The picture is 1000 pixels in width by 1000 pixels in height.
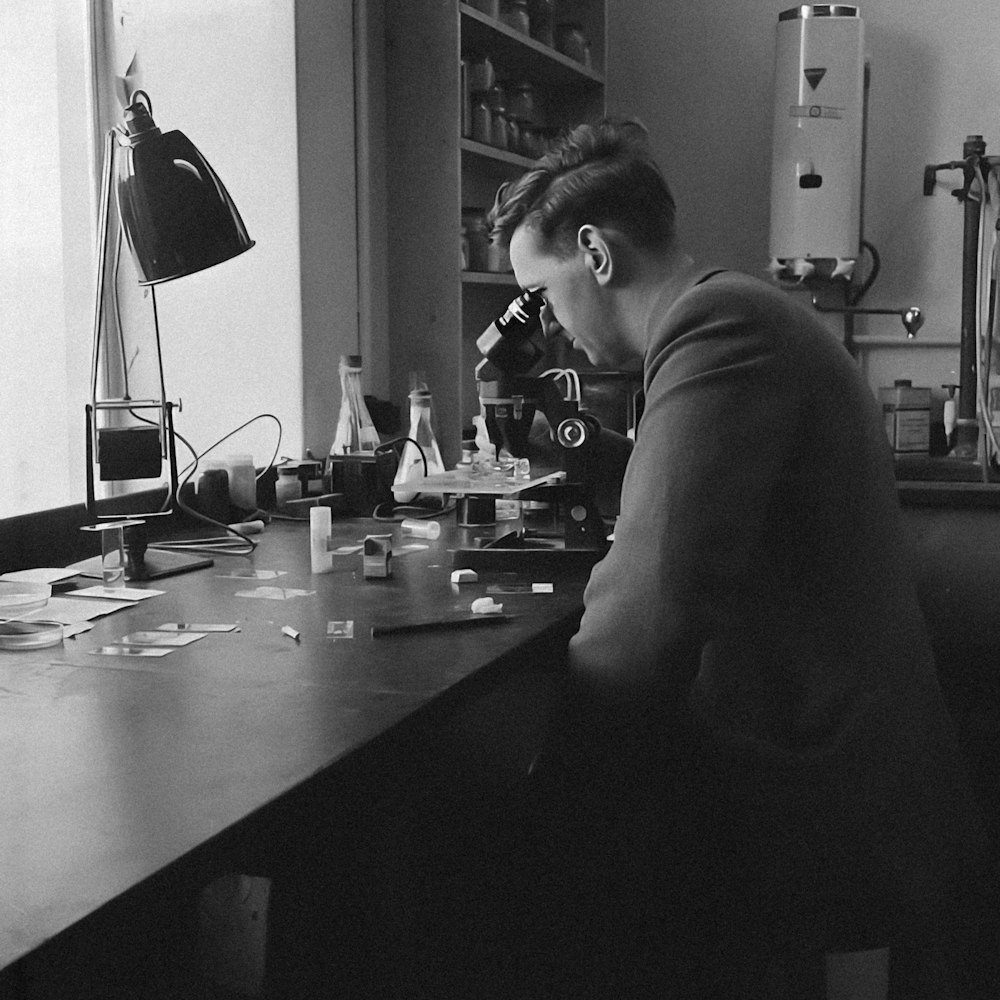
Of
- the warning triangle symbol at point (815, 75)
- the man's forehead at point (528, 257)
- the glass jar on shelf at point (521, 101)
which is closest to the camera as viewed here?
the man's forehead at point (528, 257)

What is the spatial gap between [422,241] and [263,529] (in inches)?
44.0

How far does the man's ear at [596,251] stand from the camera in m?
1.65

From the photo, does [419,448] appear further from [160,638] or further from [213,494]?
[160,638]

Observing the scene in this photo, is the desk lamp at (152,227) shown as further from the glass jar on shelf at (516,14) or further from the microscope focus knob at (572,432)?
the glass jar on shelf at (516,14)

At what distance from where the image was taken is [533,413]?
7.27 feet

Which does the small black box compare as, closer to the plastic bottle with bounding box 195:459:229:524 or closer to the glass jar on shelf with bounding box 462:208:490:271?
the plastic bottle with bounding box 195:459:229:524

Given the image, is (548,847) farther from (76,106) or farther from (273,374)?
(76,106)

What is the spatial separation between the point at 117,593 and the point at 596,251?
33.3 inches

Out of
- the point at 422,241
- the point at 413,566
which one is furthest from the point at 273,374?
the point at 413,566

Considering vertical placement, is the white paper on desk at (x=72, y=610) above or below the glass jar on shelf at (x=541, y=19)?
below

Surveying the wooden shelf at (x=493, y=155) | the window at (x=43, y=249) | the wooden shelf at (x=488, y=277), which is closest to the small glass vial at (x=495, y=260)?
the wooden shelf at (x=488, y=277)

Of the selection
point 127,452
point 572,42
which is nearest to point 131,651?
point 127,452

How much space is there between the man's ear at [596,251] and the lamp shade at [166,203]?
0.72 m

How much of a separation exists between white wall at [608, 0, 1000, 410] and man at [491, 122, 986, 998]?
105 inches
